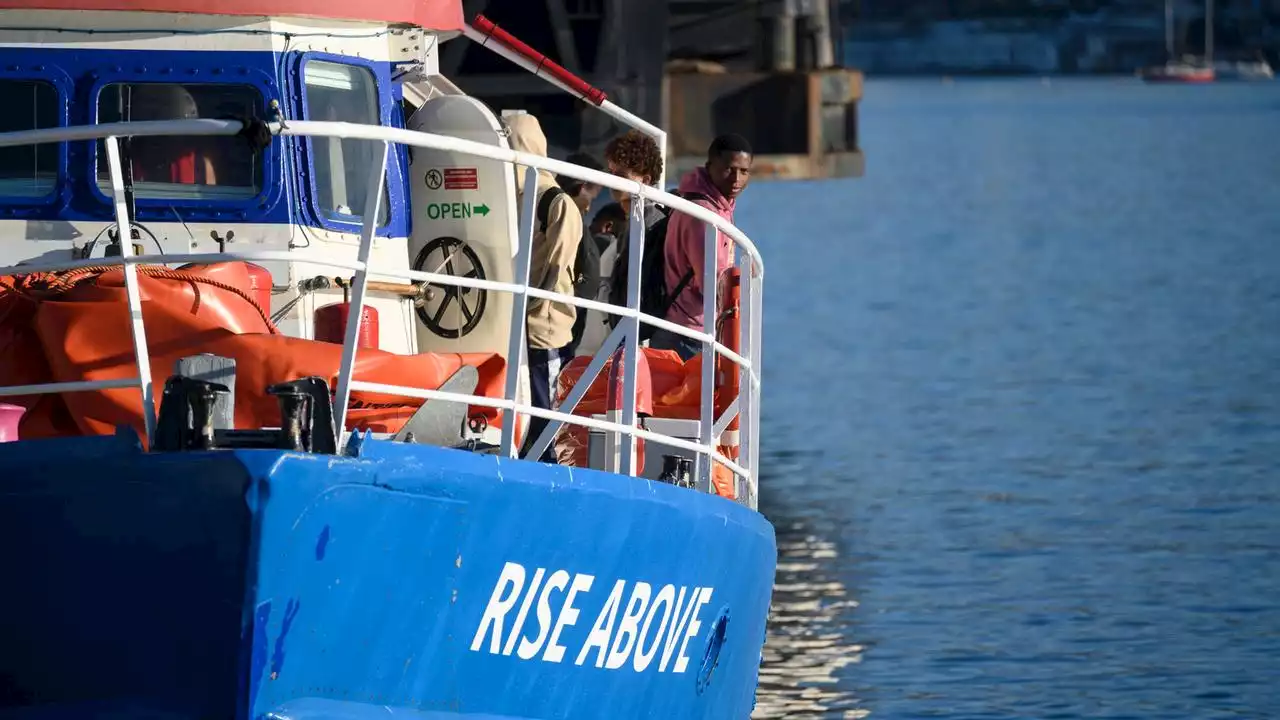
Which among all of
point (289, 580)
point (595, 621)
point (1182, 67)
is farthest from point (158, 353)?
point (1182, 67)

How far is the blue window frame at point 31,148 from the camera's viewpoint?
951 cm

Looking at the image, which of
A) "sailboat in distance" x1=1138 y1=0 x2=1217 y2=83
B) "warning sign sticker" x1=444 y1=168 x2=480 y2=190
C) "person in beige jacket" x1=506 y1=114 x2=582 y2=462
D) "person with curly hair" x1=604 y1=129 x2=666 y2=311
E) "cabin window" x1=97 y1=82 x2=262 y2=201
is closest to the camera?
"cabin window" x1=97 y1=82 x2=262 y2=201

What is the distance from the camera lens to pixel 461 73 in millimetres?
28219

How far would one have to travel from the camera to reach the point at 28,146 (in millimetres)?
9523

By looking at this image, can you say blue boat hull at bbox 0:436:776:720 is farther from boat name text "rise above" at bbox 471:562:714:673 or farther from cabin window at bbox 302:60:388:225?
cabin window at bbox 302:60:388:225

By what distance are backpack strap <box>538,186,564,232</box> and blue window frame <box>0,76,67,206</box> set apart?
2031 millimetres

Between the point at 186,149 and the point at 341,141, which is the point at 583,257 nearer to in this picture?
the point at 341,141

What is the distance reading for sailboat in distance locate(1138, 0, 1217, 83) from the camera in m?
162

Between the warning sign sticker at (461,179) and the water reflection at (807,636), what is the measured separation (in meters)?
4.10

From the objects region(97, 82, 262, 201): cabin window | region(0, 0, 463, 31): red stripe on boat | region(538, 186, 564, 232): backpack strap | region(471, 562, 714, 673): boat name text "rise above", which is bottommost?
region(471, 562, 714, 673): boat name text "rise above"

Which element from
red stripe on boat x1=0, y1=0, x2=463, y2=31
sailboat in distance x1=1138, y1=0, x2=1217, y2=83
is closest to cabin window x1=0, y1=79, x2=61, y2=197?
red stripe on boat x1=0, y1=0, x2=463, y2=31

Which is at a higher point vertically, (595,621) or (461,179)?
(461,179)

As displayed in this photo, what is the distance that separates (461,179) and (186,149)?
1401 mm

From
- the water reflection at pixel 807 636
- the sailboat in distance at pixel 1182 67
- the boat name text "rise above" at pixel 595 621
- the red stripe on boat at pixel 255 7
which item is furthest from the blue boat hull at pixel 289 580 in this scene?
the sailboat in distance at pixel 1182 67
